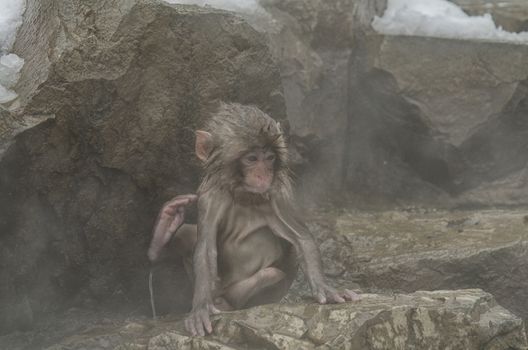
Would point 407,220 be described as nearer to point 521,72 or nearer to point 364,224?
point 364,224

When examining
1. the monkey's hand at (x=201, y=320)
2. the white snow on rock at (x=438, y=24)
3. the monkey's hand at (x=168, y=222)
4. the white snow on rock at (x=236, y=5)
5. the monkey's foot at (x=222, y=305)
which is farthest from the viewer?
the white snow on rock at (x=438, y=24)

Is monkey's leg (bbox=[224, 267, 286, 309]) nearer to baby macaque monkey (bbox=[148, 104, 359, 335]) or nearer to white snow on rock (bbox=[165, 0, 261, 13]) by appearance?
baby macaque monkey (bbox=[148, 104, 359, 335])

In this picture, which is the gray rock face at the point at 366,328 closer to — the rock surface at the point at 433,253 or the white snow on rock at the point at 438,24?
the rock surface at the point at 433,253

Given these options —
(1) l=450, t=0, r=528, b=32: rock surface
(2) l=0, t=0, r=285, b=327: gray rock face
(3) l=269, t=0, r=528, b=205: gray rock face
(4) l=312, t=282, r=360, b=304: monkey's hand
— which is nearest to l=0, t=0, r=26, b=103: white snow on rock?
(2) l=0, t=0, r=285, b=327: gray rock face

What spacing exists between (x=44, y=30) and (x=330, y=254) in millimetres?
2732

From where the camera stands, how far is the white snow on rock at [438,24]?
27.2 feet

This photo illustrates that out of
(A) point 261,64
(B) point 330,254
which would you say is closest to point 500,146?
(B) point 330,254

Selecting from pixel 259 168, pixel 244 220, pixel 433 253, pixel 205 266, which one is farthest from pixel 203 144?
pixel 433 253

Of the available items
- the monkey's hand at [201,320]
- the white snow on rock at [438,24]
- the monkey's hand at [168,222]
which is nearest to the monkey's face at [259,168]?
the monkey's hand at [168,222]

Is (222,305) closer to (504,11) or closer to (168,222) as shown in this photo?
(168,222)

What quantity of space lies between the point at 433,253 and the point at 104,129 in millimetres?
2526

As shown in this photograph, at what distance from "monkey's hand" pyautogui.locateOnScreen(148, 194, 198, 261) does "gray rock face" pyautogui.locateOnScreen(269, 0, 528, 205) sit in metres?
2.08

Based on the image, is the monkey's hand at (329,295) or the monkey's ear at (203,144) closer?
the monkey's hand at (329,295)

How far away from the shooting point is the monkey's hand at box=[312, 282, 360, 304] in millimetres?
5484
